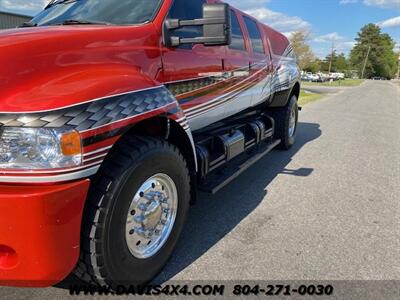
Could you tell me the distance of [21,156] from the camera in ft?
6.15

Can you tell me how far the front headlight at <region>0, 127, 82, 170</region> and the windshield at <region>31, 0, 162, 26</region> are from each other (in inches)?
55.5

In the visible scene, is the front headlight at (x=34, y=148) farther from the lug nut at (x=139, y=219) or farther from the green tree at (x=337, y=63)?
the green tree at (x=337, y=63)

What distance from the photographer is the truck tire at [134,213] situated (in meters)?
2.18

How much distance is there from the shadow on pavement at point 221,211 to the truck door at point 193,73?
3.04ft

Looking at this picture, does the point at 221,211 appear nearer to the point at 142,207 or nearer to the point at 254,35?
the point at 142,207

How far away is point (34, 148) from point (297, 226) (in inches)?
105

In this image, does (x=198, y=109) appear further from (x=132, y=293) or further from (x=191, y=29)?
(x=132, y=293)

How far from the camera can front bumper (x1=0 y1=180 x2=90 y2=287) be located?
5.94ft

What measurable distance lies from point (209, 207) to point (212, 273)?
1.30m

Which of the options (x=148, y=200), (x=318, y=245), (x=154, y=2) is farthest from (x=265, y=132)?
(x=148, y=200)

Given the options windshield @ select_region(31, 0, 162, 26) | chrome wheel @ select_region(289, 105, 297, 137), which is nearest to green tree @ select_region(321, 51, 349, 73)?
chrome wheel @ select_region(289, 105, 297, 137)

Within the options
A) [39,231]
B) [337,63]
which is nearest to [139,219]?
[39,231]

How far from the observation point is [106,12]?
10.3ft

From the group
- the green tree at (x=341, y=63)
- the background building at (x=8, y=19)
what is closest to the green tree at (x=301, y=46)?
the background building at (x=8, y=19)
